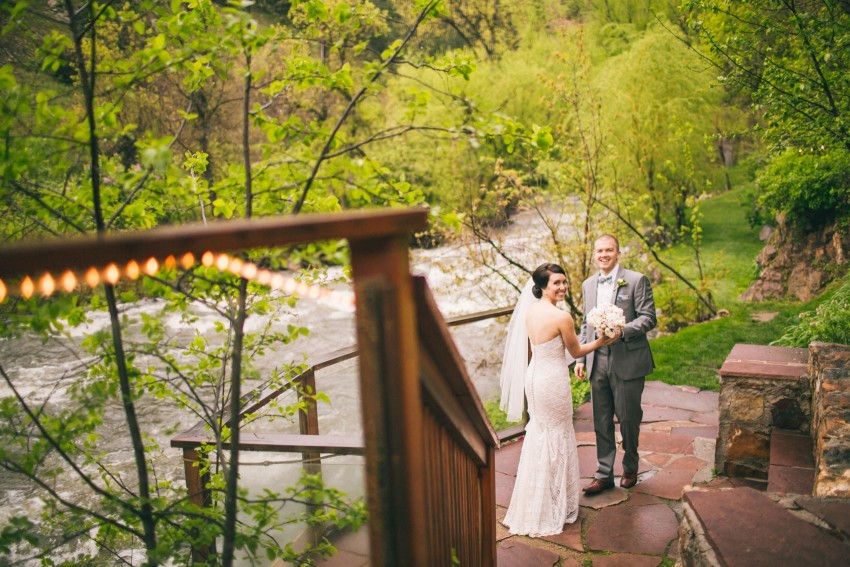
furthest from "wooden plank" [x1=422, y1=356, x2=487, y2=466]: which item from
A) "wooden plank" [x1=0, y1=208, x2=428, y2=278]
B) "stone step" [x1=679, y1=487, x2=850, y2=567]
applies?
"stone step" [x1=679, y1=487, x2=850, y2=567]

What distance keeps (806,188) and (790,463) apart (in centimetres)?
794

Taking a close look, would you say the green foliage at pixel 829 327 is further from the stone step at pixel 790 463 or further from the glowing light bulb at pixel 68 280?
the glowing light bulb at pixel 68 280

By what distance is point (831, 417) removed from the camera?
11.9 ft

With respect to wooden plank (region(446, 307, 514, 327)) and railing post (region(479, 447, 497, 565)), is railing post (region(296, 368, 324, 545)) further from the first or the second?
wooden plank (region(446, 307, 514, 327))

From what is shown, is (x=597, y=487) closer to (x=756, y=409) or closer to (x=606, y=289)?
(x=756, y=409)

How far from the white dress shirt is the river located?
1.55m

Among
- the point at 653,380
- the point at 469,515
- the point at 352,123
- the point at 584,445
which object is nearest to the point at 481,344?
the point at 653,380

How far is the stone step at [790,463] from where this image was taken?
3887mm

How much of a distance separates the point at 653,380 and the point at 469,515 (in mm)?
6326

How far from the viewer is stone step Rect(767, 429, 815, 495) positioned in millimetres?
3887

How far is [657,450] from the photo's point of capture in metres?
5.82

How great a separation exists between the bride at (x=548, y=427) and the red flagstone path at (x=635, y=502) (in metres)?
0.14

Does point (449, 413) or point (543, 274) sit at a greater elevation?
point (543, 274)

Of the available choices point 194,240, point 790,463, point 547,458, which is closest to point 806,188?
point 790,463
